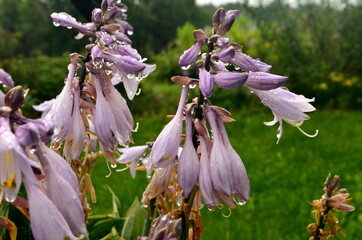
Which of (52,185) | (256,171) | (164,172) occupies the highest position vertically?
(52,185)

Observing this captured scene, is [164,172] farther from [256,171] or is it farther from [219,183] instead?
[256,171]

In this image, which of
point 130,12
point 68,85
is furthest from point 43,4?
point 68,85

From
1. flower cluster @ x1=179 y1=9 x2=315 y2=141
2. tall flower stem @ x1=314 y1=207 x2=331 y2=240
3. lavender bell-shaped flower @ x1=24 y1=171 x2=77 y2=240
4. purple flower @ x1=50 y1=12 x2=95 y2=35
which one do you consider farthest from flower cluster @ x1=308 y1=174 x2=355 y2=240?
lavender bell-shaped flower @ x1=24 y1=171 x2=77 y2=240

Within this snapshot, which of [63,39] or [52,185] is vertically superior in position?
[52,185]

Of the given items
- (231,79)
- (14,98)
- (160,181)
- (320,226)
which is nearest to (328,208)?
(320,226)

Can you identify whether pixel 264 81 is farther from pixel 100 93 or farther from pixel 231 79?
pixel 100 93

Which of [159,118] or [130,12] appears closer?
[159,118]

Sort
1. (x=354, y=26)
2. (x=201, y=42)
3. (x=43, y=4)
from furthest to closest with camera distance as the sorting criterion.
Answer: (x=43, y=4)
(x=354, y=26)
(x=201, y=42)
